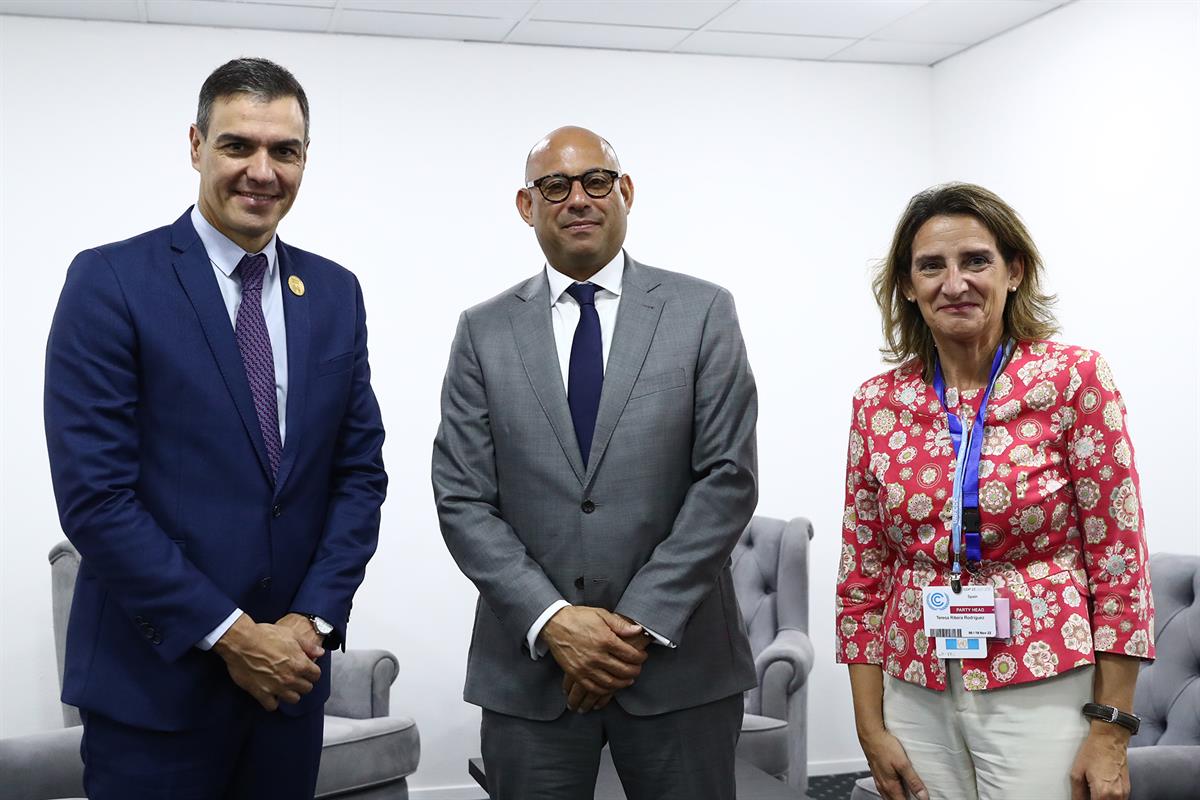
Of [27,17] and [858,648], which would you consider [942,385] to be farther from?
[27,17]

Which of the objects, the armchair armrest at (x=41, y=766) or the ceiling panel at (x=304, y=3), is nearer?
the armchair armrest at (x=41, y=766)

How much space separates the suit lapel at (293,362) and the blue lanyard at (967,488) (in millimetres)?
1072

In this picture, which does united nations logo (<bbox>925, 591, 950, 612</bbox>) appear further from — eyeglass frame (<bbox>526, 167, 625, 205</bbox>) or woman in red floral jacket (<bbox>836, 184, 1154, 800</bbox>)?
eyeglass frame (<bbox>526, 167, 625, 205</bbox>)

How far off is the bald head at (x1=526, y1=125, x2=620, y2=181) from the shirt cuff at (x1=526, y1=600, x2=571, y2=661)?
0.78 metres

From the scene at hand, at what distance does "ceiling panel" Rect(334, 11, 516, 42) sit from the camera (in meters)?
4.44

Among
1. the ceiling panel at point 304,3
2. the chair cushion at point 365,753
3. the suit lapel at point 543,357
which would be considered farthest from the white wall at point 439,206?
the suit lapel at point 543,357

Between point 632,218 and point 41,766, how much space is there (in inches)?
116

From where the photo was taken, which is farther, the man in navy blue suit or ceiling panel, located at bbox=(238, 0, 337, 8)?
ceiling panel, located at bbox=(238, 0, 337, 8)

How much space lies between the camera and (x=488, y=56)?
189 inches

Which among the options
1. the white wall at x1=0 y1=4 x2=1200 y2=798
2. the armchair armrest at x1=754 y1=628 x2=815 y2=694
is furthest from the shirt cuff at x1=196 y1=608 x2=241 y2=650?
the white wall at x1=0 y1=4 x2=1200 y2=798

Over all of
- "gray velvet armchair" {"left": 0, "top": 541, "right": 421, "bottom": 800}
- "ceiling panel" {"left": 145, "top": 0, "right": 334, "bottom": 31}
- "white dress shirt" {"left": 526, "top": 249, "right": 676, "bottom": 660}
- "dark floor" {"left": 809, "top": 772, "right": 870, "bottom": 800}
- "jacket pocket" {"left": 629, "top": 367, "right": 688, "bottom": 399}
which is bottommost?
"dark floor" {"left": 809, "top": 772, "right": 870, "bottom": 800}

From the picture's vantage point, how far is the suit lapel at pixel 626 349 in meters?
2.11

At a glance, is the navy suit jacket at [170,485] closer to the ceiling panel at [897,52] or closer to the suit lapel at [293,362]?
the suit lapel at [293,362]

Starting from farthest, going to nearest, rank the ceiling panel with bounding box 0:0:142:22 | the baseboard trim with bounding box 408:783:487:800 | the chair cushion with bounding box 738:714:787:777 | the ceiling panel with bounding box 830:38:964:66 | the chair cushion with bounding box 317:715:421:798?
the ceiling panel with bounding box 830:38:964:66, the baseboard trim with bounding box 408:783:487:800, the ceiling panel with bounding box 0:0:142:22, the chair cushion with bounding box 738:714:787:777, the chair cushion with bounding box 317:715:421:798
